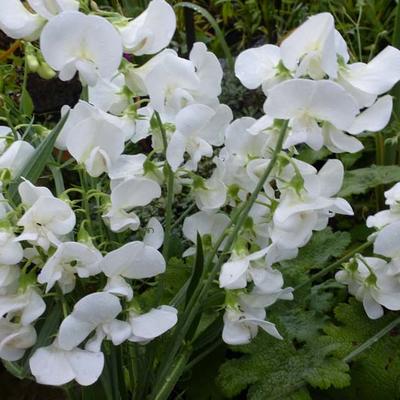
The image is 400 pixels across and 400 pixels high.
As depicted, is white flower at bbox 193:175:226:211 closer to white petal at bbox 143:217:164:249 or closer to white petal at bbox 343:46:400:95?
white petal at bbox 143:217:164:249

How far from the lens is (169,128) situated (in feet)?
2.46

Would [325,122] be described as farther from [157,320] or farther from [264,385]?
[264,385]

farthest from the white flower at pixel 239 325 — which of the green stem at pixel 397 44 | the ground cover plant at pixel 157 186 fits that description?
the green stem at pixel 397 44

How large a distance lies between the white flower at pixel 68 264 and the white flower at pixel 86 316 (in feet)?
0.09

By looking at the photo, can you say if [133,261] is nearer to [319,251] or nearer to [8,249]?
[8,249]

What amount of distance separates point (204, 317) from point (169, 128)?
39 cm

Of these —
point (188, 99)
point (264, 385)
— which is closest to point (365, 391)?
point (264, 385)

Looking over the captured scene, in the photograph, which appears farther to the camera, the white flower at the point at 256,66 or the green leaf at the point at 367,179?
the green leaf at the point at 367,179

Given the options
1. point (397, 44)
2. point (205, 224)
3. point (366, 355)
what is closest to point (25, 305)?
point (205, 224)

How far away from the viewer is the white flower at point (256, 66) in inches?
28.2

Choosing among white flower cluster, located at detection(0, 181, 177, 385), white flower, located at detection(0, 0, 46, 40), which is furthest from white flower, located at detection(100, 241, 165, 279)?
white flower, located at detection(0, 0, 46, 40)

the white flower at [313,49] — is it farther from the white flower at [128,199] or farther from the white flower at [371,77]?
the white flower at [128,199]

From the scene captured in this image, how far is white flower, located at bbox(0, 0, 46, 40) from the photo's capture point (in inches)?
26.7

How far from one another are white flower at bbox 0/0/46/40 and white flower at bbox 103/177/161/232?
16 cm
